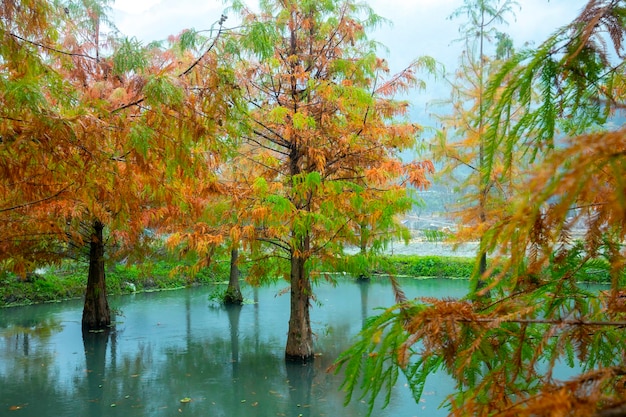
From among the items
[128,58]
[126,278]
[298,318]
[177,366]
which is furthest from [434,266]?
[128,58]

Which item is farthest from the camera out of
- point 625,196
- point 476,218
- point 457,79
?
point 457,79

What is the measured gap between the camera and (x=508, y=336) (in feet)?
3.92

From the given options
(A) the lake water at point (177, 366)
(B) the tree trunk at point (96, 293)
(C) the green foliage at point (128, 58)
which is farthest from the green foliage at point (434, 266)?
(C) the green foliage at point (128, 58)

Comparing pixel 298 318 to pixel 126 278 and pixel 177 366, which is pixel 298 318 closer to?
pixel 177 366

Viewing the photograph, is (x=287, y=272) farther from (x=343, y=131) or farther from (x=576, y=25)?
(x=576, y=25)

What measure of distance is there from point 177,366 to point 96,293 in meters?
2.43

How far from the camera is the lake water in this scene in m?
4.73

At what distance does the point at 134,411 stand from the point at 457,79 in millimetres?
6288

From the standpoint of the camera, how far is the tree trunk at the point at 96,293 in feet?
25.3

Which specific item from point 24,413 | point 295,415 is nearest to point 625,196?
point 295,415

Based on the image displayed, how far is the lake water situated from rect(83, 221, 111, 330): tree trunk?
0.26 meters

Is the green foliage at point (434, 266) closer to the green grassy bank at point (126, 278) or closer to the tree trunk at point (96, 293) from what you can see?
the green grassy bank at point (126, 278)

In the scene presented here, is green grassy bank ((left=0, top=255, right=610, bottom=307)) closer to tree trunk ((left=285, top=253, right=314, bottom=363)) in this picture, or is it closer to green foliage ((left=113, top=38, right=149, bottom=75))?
tree trunk ((left=285, top=253, right=314, bottom=363))

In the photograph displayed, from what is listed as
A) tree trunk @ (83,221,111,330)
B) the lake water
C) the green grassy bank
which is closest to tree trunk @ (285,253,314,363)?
the lake water
